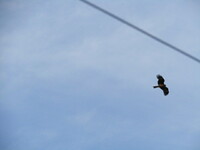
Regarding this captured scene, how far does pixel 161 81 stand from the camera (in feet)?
119
